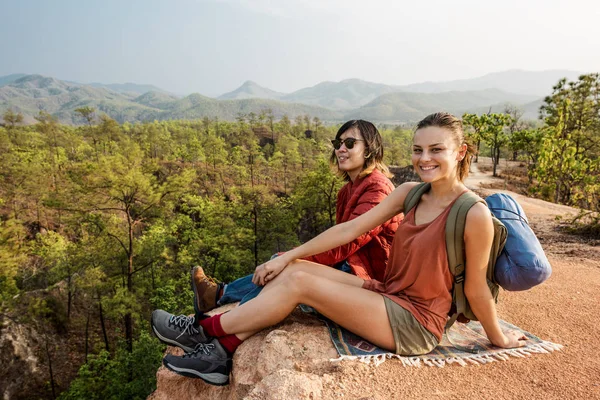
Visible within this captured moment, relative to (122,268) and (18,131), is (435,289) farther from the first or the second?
(18,131)

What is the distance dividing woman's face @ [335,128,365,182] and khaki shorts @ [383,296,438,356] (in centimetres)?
128

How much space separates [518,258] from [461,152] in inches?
26.4

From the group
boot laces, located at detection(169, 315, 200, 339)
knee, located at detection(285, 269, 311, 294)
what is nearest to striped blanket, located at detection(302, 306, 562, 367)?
knee, located at detection(285, 269, 311, 294)

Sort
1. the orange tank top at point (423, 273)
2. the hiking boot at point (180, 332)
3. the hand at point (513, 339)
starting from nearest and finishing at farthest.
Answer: the orange tank top at point (423, 273), the hand at point (513, 339), the hiking boot at point (180, 332)

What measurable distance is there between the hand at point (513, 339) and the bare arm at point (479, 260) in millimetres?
274

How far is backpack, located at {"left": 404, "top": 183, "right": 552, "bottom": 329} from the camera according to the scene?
1934 millimetres

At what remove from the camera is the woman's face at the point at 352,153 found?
9.86 feet

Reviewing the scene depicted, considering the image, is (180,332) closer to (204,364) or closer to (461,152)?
(204,364)

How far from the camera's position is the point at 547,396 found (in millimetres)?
1934

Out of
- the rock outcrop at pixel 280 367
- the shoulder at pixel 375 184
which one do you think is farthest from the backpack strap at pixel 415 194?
the rock outcrop at pixel 280 367

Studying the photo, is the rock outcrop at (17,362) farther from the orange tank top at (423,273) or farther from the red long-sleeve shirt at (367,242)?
the orange tank top at (423,273)

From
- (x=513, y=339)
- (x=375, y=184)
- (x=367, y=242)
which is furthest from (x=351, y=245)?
(x=513, y=339)

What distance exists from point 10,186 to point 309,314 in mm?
26023

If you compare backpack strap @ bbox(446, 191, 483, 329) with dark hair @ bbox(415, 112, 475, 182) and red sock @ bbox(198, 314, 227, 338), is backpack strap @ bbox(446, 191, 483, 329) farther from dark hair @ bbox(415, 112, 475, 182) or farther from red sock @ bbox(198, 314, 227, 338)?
red sock @ bbox(198, 314, 227, 338)
